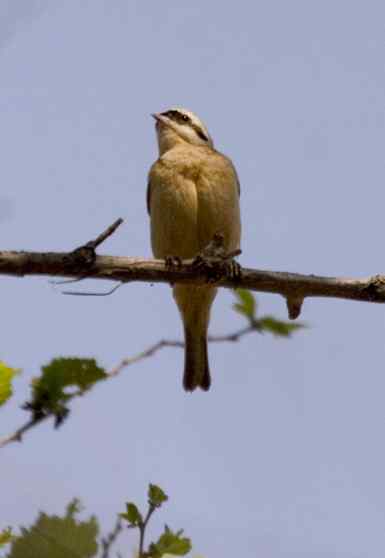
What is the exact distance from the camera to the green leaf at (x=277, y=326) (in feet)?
6.92

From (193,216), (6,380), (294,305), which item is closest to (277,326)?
(6,380)

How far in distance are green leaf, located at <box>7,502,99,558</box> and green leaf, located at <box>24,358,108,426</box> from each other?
240 mm

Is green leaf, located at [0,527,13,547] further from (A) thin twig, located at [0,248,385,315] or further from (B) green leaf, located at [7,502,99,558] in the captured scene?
(A) thin twig, located at [0,248,385,315]

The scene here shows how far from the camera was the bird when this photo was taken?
7.25 metres

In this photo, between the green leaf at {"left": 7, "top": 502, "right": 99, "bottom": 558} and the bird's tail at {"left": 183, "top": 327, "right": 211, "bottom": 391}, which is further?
the bird's tail at {"left": 183, "top": 327, "right": 211, "bottom": 391}

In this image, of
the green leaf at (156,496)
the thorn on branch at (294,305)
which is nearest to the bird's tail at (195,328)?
the thorn on branch at (294,305)

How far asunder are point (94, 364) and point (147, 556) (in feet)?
1.95

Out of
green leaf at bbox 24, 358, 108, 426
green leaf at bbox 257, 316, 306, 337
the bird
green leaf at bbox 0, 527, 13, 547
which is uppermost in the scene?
the bird

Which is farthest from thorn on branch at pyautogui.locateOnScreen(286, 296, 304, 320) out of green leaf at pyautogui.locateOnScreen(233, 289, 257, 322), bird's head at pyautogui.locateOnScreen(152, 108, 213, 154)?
bird's head at pyautogui.locateOnScreen(152, 108, 213, 154)

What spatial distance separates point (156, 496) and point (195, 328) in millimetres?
5226

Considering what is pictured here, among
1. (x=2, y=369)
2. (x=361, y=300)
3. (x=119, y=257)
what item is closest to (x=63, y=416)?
(x=2, y=369)

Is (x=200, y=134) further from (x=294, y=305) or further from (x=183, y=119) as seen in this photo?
(x=294, y=305)

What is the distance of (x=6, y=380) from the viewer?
2.39 metres

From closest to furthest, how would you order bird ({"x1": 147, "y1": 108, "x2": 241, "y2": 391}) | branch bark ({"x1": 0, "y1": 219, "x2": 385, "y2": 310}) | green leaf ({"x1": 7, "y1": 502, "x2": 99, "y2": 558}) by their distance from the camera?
1. green leaf ({"x1": 7, "y1": 502, "x2": 99, "y2": 558})
2. branch bark ({"x1": 0, "y1": 219, "x2": 385, "y2": 310})
3. bird ({"x1": 147, "y1": 108, "x2": 241, "y2": 391})
